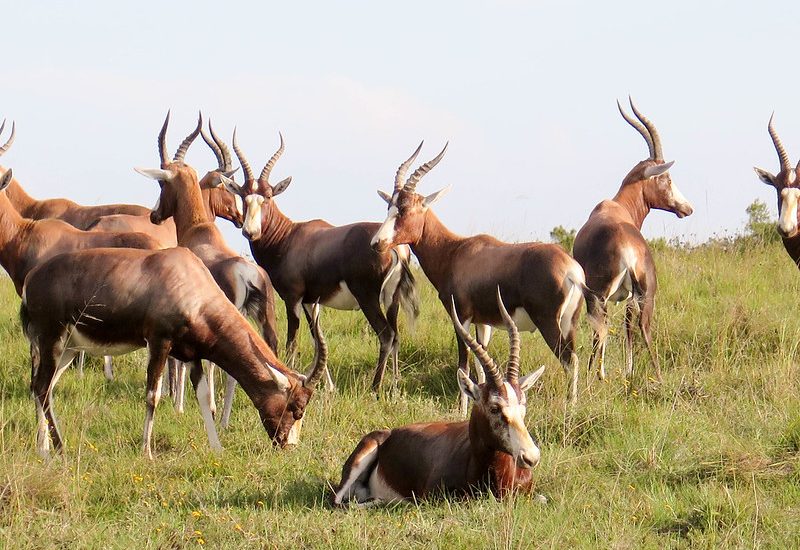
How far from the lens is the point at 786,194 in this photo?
12.7 m

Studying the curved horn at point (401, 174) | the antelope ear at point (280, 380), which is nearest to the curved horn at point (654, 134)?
the curved horn at point (401, 174)

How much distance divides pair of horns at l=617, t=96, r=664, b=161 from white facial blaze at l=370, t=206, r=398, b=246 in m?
3.40

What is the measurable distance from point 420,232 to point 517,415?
4.85 meters

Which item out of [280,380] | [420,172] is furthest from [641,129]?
[280,380]

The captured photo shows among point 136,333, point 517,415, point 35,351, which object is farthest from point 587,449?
point 35,351

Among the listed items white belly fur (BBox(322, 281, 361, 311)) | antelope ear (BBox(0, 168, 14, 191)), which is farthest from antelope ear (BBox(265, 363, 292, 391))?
antelope ear (BBox(0, 168, 14, 191))

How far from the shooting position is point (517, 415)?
697 cm

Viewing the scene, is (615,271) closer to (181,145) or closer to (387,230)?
(387,230)

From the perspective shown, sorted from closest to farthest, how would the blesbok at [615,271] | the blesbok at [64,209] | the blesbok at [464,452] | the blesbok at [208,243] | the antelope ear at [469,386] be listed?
the blesbok at [464,452] < the antelope ear at [469,386] < the blesbok at [615,271] < the blesbok at [208,243] < the blesbok at [64,209]

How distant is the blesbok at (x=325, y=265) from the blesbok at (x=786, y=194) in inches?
161

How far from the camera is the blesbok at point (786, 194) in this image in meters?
12.6

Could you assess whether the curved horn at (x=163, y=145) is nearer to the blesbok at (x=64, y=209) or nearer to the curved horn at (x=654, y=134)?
the blesbok at (x=64, y=209)

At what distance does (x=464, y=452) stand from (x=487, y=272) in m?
3.39

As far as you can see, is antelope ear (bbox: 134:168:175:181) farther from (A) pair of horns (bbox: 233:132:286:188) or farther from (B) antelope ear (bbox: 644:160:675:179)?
(B) antelope ear (bbox: 644:160:675:179)
